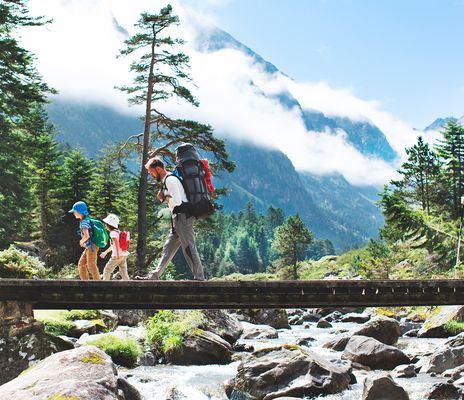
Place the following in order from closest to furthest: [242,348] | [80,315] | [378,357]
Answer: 1. [378,357]
2. [80,315]
3. [242,348]

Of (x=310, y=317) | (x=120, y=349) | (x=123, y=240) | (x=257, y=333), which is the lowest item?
(x=310, y=317)

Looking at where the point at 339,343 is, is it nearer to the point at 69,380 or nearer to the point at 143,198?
the point at 143,198

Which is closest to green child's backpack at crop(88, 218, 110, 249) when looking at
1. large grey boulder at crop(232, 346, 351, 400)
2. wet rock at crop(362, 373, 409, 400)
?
large grey boulder at crop(232, 346, 351, 400)

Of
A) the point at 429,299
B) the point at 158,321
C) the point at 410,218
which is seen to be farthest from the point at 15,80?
the point at 429,299

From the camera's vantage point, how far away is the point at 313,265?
126 m

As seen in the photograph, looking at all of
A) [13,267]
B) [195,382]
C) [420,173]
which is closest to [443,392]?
[195,382]

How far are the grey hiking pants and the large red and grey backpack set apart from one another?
0.85ft

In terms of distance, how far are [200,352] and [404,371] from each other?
6.34 meters

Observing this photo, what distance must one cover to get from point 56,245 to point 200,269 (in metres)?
40.2

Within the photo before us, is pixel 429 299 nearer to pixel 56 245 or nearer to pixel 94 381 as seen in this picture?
pixel 94 381

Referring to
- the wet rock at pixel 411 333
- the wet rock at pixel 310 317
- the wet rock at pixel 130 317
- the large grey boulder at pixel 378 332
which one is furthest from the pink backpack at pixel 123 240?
the wet rock at pixel 310 317

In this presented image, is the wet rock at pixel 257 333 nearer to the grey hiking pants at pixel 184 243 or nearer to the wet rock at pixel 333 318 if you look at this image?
the wet rock at pixel 333 318

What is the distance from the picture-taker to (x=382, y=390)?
1154 centimetres

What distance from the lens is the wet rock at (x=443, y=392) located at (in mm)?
12492
